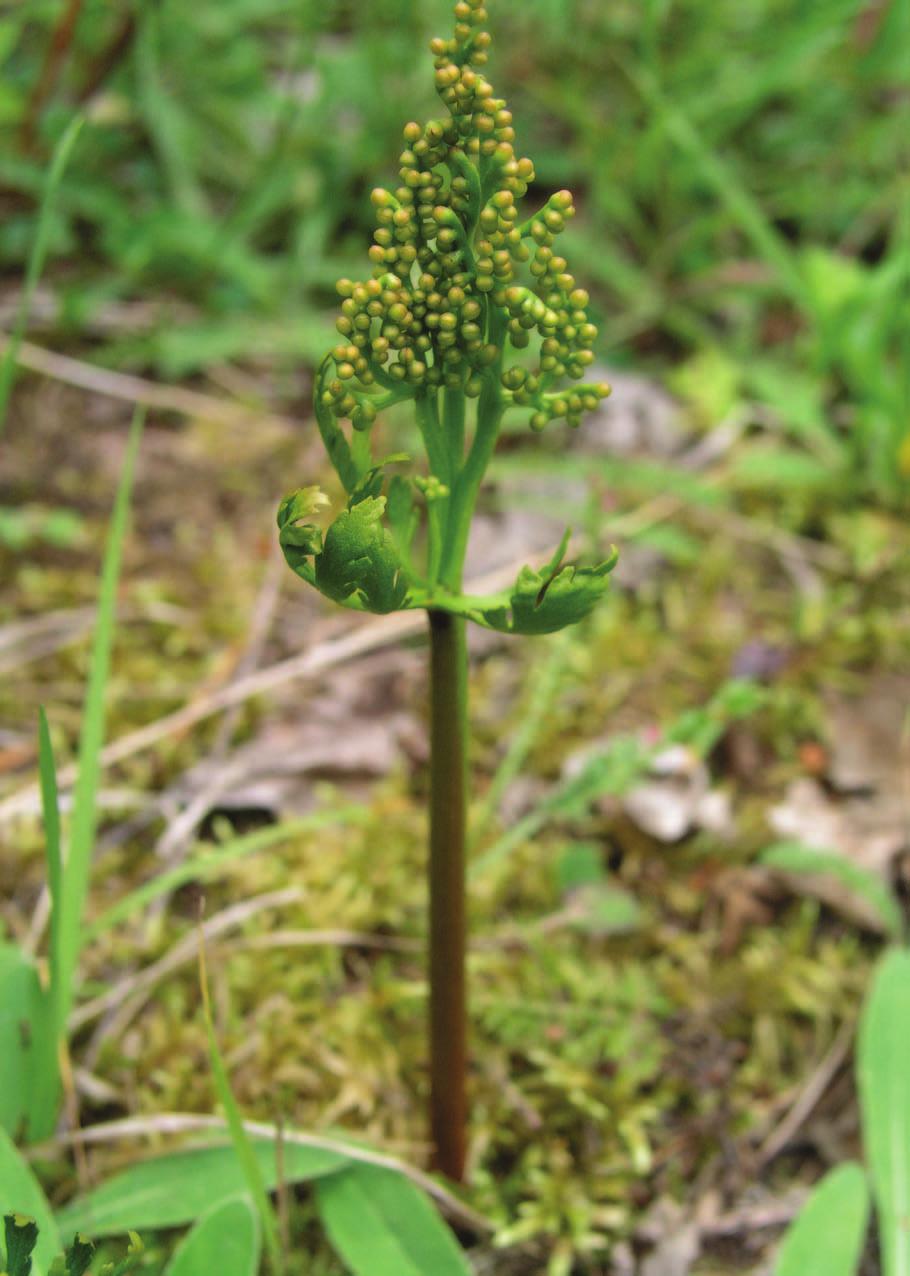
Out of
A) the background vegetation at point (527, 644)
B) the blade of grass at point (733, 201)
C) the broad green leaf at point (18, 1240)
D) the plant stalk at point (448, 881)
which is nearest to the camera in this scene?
the broad green leaf at point (18, 1240)

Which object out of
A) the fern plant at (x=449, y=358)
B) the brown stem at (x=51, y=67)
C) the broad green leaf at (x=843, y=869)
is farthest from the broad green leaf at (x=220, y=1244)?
the brown stem at (x=51, y=67)

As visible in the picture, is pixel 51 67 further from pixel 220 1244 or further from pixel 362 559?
pixel 220 1244

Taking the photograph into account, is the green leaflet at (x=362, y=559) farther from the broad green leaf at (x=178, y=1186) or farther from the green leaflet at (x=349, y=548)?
the broad green leaf at (x=178, y=1186)

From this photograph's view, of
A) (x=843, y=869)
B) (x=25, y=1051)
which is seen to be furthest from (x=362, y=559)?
(x=843, y=869)

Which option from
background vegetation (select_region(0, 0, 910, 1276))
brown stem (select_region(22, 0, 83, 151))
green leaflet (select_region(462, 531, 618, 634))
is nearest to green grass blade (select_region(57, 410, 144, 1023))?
background vegetation (select_region(0, 0, 910, 1276))

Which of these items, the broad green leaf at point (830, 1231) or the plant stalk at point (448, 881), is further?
the broad green leaf at point (830, 1231)

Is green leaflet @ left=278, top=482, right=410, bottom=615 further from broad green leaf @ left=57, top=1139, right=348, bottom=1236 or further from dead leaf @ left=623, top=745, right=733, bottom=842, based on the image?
dead leaf @ left=623, top=745, right=733, bottom=842

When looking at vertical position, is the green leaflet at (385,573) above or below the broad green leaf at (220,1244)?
above
